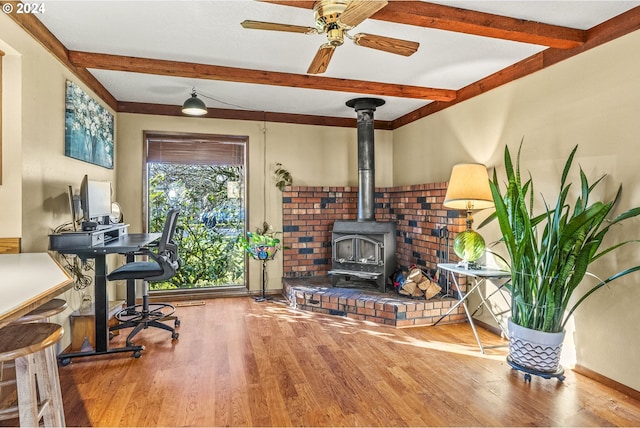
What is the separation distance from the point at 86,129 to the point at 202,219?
169cm

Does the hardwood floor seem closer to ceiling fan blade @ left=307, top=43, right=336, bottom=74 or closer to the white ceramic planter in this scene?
the white ceramic planter

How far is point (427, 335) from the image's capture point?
3.24 metres

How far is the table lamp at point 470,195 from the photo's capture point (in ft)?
10.2

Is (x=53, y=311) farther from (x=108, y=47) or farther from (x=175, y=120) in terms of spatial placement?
(x=175, y=120)

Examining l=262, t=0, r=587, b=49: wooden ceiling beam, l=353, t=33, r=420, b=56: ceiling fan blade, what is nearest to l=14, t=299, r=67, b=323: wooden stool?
l=262, t=0, r=587, b=49: wooden ceiling beam

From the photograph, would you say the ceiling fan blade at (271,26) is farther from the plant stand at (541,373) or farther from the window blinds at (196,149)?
the window blinds at (196,149)

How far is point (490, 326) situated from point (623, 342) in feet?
3.82

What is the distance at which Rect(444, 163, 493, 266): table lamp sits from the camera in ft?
10.2

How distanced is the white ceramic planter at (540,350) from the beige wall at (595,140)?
303 mm

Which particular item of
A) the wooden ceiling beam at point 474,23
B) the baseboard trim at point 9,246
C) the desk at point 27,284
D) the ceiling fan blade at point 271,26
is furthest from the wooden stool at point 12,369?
the wooden ceiling beam at point 474,23

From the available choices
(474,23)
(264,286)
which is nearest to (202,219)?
(264,286)

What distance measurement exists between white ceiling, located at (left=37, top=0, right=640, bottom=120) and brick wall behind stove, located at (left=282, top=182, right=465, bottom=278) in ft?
4.20

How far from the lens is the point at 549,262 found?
2.38 metres

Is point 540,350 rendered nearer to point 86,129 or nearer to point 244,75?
point 244,75
